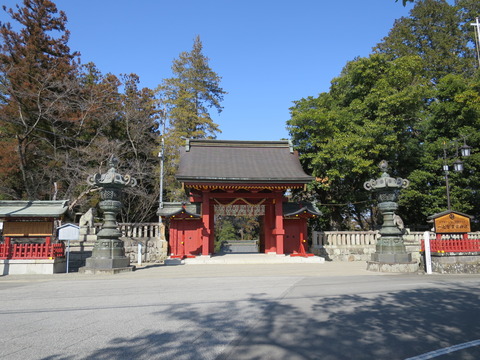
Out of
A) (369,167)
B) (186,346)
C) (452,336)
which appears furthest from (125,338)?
(369,167)

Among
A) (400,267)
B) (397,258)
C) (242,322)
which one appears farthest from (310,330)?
(397,258)

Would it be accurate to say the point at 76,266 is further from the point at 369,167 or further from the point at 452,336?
the point at 369,167

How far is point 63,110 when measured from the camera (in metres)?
20.1

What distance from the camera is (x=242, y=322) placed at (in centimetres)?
486

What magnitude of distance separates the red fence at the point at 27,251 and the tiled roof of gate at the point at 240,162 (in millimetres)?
6474

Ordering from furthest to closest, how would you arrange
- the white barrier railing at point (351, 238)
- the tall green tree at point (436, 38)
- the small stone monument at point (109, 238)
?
→ the tall green tree at point (436, 38) → the white barrier railing at point (351, 238) → the small stone monument at point (109, 238)

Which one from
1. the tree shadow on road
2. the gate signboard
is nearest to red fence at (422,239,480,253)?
the gate signboard

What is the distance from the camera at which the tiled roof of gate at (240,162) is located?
1683 centimetres

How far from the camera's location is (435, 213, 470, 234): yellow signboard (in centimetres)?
1156

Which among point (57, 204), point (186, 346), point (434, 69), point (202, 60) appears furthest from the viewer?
point (202, 60)

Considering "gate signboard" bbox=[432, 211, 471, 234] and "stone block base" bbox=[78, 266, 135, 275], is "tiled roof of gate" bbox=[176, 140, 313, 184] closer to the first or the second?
"stone block base" bbox=[78, 266, 135, 275]

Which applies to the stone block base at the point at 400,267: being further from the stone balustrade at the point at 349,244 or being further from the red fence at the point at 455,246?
the stone balustrade at the point at 349,244

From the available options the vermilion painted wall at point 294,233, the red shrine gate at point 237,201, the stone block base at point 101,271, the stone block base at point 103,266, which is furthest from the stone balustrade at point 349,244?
the stone block base at point 103,266

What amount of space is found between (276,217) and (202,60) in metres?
19.7
